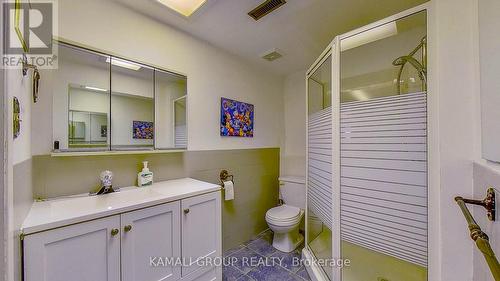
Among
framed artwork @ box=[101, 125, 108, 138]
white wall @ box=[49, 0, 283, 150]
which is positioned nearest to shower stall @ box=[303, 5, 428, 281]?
white wall @ box=[49, 0, 283, 150]

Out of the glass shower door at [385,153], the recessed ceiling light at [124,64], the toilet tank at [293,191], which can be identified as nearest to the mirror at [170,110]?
the recessed ceiling light at [124,64]

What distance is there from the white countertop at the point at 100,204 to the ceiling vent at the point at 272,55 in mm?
1587

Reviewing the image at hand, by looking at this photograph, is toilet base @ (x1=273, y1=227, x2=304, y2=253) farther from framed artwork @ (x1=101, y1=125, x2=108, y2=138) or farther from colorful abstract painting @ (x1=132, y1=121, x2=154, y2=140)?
framed artwork @ (x1=101, y1=125, x2=108, y2=138)

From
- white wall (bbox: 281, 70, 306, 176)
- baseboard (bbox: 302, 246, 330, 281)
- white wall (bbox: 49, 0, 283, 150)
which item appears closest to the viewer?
white wall (bbox: 49, 0, 283, 150)

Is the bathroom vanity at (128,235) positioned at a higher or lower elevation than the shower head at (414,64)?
lower

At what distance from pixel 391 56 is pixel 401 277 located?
1.49 metres

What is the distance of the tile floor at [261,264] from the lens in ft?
5.59

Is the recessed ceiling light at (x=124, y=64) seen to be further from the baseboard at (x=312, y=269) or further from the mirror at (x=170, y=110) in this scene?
the baseboard at (x=312, y=269)

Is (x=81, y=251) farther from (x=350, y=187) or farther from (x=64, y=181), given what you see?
(x=350, y=187)

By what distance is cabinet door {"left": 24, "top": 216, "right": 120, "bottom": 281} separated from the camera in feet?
2.66

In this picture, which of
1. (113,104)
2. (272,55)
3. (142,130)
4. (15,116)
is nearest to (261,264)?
(142,130)

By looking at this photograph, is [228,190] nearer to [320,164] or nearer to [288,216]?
[288,216]

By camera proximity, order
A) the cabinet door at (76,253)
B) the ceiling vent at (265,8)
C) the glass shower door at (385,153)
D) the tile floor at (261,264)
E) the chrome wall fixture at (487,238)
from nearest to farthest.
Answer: the chrome wall fixture at (487,238)
the cabinet door at (76,253)
the glass shower door at (385,153)
the ceiling vent at (265,8)
the tile floor at (261,264)

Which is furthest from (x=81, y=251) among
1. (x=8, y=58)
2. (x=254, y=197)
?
(x=254, y=197)
